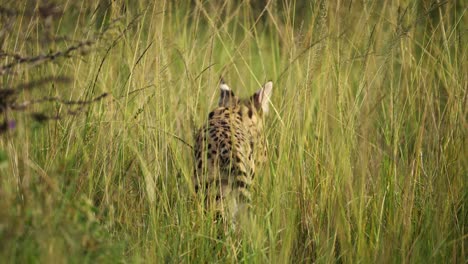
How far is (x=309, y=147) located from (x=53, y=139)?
1.30 metres

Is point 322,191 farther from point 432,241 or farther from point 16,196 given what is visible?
point 16,196

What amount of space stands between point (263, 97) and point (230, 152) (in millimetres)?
743

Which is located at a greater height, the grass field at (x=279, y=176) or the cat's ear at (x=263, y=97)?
the cat's ear at (x=263, y=97)

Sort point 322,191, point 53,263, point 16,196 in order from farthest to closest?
point 322,191, point 16,196, point 53,263

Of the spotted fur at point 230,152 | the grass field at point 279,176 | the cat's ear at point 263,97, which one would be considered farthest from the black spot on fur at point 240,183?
the cat's ear at point 263,97

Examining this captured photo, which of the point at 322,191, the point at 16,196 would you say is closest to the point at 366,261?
the point at 322,191

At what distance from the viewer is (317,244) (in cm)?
320

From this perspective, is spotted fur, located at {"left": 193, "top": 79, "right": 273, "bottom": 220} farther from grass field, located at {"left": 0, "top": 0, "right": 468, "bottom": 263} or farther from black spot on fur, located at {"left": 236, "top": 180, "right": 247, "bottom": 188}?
grass field, located at {"left": 0, "top": 0, "right": 468, "bottom": 263}

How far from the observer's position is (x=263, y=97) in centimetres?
462

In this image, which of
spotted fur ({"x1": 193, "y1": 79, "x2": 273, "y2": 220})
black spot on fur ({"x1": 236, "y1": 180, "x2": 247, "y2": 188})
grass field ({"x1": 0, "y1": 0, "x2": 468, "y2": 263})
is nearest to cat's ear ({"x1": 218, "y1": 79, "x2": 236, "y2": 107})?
spotted fur ({"x1": 193, "y1": 79, "x2": 273, "y2": 220})

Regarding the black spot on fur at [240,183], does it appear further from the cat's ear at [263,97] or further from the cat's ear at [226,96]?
the cat's ear at [226,96]

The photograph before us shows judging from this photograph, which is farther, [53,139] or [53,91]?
[53,91]

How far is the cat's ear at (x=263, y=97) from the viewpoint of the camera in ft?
14.1

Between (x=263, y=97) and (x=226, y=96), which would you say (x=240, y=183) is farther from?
(x=226, y=96)
